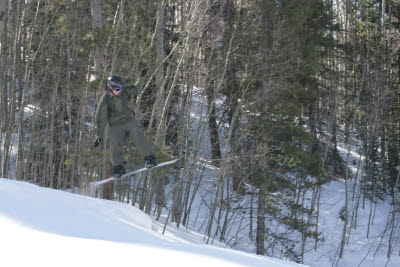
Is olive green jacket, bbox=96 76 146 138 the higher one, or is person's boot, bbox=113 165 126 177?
olive green jacket, bbox=96 76 146 138

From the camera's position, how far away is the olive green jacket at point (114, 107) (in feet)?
24.6

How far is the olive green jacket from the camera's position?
7508 millimetres

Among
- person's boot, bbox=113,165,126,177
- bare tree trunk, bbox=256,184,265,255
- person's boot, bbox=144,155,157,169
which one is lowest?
bare tree trunk, bbox=256,184,265,255

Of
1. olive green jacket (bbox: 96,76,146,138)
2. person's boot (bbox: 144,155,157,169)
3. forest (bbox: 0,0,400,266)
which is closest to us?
olive green jacket (bbox: 96,76,146,138)

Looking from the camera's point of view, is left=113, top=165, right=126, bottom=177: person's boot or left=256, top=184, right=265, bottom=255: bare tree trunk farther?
left=256, top=184, right=265, bottom=255: bare tree trunk

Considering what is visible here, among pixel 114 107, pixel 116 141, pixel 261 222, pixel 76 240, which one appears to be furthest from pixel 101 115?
pixel 261 222

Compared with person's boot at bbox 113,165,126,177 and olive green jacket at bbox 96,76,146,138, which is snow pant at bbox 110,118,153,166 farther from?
person's boot at bbox 113,165,126,177

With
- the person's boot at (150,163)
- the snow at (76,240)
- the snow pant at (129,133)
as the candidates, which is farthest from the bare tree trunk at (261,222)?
the snow at (76,240)

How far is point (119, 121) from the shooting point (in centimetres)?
773

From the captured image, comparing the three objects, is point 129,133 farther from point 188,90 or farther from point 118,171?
point 188,90

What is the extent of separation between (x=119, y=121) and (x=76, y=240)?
419cm

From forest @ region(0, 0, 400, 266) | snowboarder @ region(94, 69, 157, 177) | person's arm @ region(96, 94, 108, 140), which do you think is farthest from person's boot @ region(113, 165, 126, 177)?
forest @ region(0, 0, 400, 266)

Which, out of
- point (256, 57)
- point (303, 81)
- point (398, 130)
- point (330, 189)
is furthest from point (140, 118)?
point (398, 130)

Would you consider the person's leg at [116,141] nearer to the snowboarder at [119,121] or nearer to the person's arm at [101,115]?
the snowboarder at [119,121]
